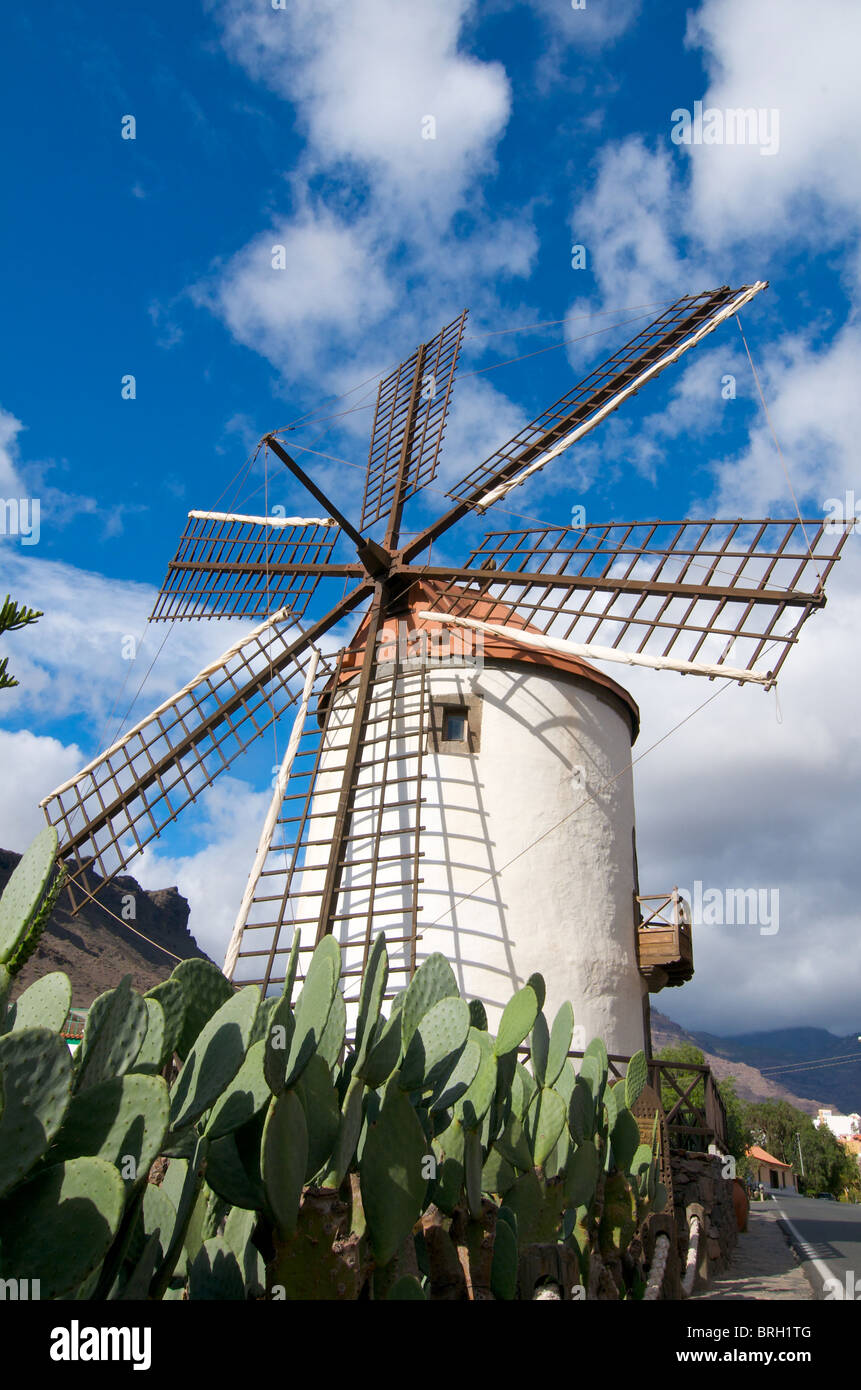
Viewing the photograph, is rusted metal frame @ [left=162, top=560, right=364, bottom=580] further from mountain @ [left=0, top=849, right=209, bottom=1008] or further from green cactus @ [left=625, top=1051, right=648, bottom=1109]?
mountain @ [left=0, top=849, right=209, bottom=1008]

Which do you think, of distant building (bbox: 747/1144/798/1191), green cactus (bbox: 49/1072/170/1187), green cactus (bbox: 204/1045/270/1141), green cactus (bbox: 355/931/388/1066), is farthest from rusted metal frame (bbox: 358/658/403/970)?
distant building (bbox: 747/1144/798/1191)

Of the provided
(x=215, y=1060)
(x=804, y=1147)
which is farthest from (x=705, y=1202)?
(x=804, y=1147)

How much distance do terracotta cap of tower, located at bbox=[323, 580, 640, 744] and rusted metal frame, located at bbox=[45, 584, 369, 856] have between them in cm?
37

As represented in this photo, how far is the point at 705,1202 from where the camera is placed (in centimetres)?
897

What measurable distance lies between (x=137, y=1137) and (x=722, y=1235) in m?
9.56

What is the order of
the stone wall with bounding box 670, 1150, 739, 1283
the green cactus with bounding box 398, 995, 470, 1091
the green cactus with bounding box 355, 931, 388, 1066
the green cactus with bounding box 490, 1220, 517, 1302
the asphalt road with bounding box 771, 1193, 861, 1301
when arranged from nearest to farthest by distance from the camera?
the green cactus with bounding box 355, 931, 388, 1066 → the green cactus with bounding box 398, 995, 470, 1091 → the green cactus with bounding box 490, 1220, 517, 1302 → the asphalt road with bounding box 771, 1193, 861, 1301 → the stone wall with bounding box 670, 1150, 739, 1283

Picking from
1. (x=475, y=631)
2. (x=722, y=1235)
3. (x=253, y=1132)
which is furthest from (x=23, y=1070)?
(x=722, y=1235)

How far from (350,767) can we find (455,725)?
1326mm

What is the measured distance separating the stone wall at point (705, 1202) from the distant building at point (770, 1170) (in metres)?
Answer: 47.4

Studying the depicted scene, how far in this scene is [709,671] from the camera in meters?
8.09

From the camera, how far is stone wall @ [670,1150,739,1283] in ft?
26.4

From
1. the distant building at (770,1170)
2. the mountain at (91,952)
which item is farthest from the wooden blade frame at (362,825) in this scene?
the distant building at (770,1170)

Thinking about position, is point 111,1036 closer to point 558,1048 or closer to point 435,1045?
point 435,1045
